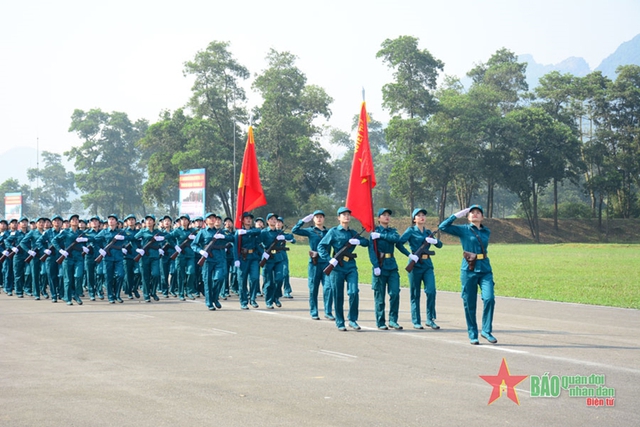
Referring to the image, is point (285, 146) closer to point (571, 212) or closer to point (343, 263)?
point (571, 212)

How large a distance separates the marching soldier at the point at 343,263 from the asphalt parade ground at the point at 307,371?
40 cm

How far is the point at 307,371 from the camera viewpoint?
8.77m

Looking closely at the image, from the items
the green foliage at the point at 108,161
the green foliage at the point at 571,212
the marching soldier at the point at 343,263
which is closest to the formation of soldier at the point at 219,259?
the marching soldier at the point at 343,263

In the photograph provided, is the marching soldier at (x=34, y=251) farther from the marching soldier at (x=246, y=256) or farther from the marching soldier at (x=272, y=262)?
the marching soldier at (x=272, y=262)

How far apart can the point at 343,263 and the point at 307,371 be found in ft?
12.8

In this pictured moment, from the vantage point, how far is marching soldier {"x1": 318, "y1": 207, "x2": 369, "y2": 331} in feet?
40.8

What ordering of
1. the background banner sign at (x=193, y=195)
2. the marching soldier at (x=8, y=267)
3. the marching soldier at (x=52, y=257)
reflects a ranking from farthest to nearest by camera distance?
1. the background banner sign at (x=193, y=195)
2. the marching soldier at (x=8, y=267)
3. the marching soldier at (x=52, y=257)

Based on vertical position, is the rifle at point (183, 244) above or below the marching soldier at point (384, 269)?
above

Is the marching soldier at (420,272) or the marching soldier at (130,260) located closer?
the marching soldier at (420,272)

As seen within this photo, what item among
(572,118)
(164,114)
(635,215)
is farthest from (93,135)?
(635,215)

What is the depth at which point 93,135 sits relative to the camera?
94.9 metres

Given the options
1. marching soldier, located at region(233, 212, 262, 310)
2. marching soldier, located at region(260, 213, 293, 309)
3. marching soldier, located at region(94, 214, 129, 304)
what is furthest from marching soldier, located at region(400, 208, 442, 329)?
marching soldier, located at region(94, 214, 129, 304)

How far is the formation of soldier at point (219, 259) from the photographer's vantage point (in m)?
12.5

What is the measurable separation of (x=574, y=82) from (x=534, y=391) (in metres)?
71.0
